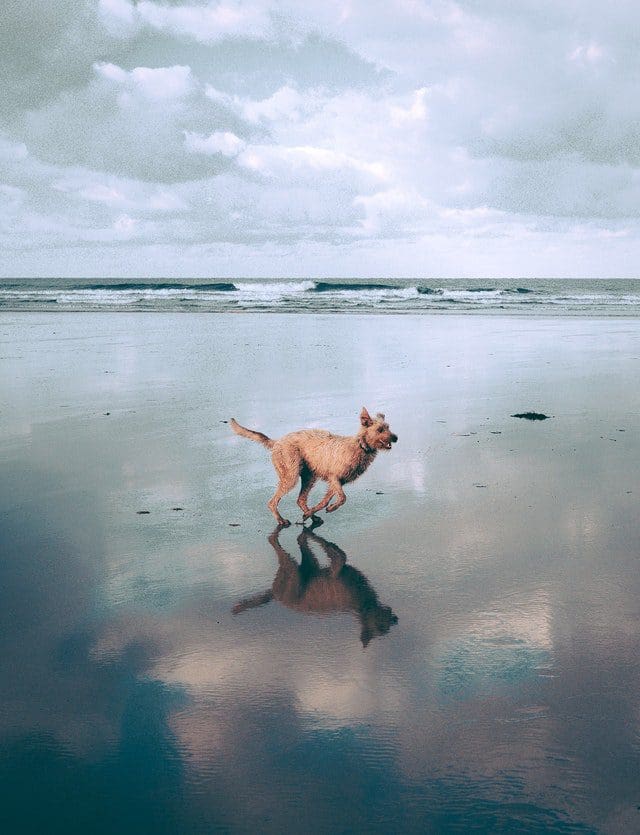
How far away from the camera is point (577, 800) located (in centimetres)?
241

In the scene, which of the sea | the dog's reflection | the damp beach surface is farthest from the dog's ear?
the sea

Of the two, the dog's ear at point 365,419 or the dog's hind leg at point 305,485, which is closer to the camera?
the dog's ear at point 365,419

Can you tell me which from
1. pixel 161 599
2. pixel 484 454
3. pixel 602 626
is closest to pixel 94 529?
pixel 161 599

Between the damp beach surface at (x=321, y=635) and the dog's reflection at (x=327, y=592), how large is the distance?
21 millimetres

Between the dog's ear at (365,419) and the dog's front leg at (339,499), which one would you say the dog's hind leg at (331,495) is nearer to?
the dog's front leg at (339,499)

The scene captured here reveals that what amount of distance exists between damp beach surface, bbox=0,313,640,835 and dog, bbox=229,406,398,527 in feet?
0.79

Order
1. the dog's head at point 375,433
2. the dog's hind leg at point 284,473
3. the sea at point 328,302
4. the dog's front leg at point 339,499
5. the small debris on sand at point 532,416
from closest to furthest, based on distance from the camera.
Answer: the dog's head at point 375,433, the dog's front leg at point 339,499, the dog's hind leg at point 284,473, the small debris on sand at point 532,416, the sea at point 328,302

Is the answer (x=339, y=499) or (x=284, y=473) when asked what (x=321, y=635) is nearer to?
(x=339, y=499)

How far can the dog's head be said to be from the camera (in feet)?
17.0

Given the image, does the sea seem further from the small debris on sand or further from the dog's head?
the dog's head

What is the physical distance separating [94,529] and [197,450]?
2.41 metres

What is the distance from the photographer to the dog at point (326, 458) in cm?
526

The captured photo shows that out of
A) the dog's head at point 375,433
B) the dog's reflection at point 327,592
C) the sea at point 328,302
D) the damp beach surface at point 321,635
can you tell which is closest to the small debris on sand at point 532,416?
the damp beach surface at point 321,635

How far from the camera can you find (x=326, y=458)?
538 cm
